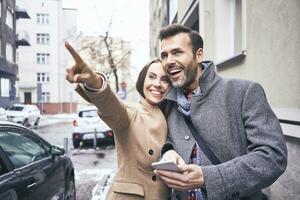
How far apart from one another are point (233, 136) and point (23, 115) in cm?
2590

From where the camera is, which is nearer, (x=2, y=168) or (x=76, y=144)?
(x=2, y=168)

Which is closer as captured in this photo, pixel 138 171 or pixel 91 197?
pixel 138 171

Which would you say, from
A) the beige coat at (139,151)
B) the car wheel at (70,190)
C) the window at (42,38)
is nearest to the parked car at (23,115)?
the car wheel at (70,190)

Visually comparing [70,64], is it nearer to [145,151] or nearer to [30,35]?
[145,151]

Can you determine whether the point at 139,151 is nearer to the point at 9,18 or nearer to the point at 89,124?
the point at 89,124

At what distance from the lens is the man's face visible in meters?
2.07

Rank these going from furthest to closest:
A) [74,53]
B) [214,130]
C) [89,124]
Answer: [89,124] < [214,130] < [74,53]

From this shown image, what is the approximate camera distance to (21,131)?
470 centimetres

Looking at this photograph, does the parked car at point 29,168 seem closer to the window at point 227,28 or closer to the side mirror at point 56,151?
the side mirror at point 56,151

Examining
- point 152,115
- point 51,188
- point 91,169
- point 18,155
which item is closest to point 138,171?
point 152,115

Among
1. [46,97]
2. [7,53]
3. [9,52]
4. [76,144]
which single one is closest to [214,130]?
[76,144]

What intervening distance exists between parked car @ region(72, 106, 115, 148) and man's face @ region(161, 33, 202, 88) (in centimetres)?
1285

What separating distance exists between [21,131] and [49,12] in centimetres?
5264

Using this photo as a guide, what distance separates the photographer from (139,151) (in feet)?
7.45
